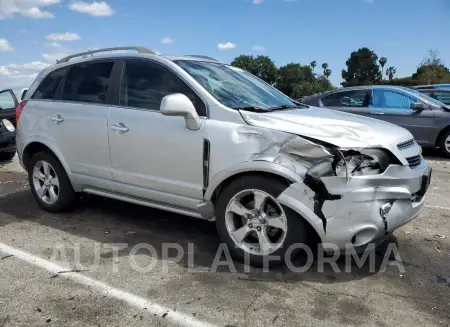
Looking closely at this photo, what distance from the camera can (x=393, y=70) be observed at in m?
84.0

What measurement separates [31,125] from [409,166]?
4.11m

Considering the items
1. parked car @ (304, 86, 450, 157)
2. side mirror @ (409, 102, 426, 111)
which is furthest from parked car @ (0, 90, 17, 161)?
side mirror @ (409, 102, 426, 111)

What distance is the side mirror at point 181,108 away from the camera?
11.7ft

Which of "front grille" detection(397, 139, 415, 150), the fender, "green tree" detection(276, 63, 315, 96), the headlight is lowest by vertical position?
the headlight

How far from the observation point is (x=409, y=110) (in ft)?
30.5

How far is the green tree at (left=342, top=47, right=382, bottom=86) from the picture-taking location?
85.8m

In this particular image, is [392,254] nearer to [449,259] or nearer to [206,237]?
[449,259]

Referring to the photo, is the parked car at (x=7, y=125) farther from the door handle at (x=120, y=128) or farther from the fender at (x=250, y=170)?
the fender at (x=250, y=170)

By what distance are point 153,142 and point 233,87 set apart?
916mm

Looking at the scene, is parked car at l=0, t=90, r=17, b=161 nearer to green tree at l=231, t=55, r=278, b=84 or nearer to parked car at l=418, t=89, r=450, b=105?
parked car at l=418, t=89, r=450, b=105

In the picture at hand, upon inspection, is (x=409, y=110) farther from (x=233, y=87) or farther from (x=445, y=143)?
(x=233, y=87)

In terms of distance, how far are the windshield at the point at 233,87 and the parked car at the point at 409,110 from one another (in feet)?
18.2

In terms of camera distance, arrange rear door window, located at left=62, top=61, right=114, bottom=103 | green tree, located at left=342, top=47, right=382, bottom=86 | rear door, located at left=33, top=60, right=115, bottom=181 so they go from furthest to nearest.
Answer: green tree, located at left=342, top=47, right=382, bottom=86 < rear door window, located at left=62, top=61, right=114, bottom=103 < rear door, located at left=33, top=60, right=115, bottom=181

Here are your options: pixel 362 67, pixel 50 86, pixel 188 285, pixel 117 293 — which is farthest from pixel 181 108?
pixel 362 67
